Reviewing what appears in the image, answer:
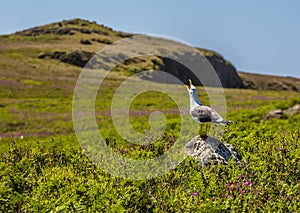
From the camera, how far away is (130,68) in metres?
104

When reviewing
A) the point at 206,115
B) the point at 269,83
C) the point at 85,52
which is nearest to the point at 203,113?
the point at 206,115

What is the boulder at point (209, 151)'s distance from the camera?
29.7 ft

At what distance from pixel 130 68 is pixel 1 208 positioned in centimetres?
9801

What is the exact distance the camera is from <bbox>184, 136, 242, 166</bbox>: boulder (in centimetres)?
905

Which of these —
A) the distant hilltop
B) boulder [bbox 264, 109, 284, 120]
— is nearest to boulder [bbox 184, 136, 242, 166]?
boulder [bbox 264, 109, 284, 120]

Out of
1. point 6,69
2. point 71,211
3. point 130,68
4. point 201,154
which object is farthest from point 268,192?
point 130,68

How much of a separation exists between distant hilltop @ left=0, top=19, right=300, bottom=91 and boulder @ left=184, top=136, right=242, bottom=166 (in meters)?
74.6

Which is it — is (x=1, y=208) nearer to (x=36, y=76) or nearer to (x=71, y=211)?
(x=71, y=211)

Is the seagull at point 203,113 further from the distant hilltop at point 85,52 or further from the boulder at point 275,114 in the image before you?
the distant hilltop at point 85,52

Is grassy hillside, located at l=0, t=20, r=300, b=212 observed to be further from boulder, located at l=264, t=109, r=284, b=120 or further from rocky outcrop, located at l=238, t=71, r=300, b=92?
rocky outcrop, located at l=238, t=71, r=300, b=92

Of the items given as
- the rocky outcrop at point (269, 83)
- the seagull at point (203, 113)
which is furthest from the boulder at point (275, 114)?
the rocky outcrop at point (269, 83)

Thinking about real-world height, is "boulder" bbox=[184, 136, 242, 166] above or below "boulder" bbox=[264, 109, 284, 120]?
below

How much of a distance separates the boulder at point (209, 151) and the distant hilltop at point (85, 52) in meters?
74.6

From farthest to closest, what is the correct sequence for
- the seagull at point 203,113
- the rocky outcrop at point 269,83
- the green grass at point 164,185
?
the rocky outcrop at point 269,83, the seagull at point 203,113, the green grass at point 164,185
